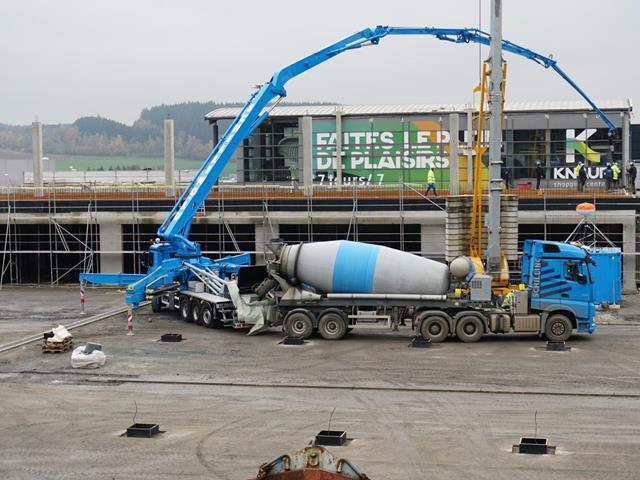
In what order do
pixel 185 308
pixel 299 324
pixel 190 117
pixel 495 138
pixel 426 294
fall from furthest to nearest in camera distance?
pixel 190 117
pixel 185 308
pixel 495 138
pixel 299 324
pixel 426 294

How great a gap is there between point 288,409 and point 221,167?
15.7 m

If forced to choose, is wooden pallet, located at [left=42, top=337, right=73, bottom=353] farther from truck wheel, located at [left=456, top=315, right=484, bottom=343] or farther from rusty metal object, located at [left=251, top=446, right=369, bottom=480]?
rusty metal object, located at [left=251, top=446, right=369, bottom=480]

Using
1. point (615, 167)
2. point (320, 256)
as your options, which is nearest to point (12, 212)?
point (320, 256)

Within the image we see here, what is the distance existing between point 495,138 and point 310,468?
20.7 m

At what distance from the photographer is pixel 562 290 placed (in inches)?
993

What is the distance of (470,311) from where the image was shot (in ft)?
83.3

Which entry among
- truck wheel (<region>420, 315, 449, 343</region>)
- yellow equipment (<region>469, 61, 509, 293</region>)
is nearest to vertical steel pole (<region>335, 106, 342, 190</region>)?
yellow equipment (<region>469, 61, 509, 293</region>)

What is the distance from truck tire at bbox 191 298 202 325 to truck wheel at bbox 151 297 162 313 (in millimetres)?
2593

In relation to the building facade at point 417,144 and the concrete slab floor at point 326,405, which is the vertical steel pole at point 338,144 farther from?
the concrete slab floor at point 326,405

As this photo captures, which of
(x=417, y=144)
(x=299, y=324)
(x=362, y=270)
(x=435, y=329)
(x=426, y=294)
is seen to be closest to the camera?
(x=435, y=329)

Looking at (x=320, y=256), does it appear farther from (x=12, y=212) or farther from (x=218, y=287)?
(x=12, y=212)

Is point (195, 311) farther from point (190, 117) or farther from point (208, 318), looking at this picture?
point (190, 117)

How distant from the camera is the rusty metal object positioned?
8.90 metres

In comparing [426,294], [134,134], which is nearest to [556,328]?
[426,294]
